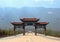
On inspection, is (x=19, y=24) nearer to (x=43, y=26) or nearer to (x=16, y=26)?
(x=16, y=26)

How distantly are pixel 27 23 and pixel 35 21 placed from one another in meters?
1.42

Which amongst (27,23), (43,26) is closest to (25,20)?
(27,23)

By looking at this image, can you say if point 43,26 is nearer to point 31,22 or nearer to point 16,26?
point 31,22

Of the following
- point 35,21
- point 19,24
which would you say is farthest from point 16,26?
point 35,21

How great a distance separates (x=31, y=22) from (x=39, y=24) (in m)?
1.45

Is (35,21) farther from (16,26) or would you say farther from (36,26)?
(16,26)

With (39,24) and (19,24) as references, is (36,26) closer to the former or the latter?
(39,24)

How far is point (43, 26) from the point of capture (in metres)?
37.6

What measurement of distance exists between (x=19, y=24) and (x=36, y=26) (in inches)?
115

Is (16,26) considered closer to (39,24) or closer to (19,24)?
(19,24)

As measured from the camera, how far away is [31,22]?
3762cm

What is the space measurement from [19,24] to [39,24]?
343cm

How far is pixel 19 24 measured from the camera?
37625 mm

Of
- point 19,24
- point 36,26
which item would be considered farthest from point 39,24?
point 19,24
